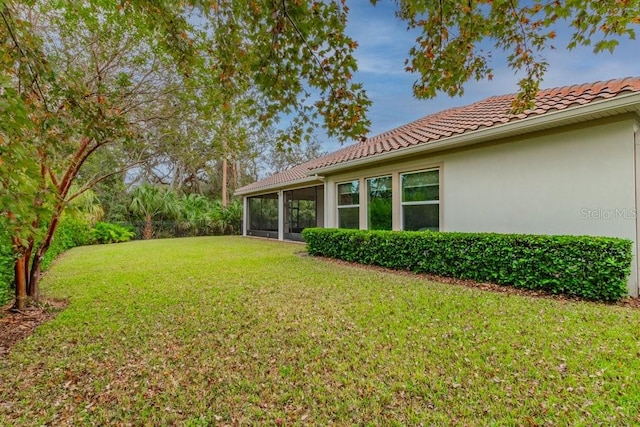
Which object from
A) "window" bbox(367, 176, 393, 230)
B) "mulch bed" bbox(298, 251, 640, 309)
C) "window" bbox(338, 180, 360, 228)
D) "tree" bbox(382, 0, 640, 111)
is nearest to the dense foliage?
"tree" bbox(382, 0, 640, 111)

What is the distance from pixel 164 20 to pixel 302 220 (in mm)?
14639

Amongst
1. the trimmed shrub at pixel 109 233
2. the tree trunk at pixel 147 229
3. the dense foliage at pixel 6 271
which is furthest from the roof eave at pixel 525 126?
the tree trunk at pixel 147 229

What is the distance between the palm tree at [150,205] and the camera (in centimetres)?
1947

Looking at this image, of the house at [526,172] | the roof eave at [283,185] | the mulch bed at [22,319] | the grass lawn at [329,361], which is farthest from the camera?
the roof eave at [283,185]

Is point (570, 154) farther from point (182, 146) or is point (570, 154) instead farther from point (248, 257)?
point (248, 257)

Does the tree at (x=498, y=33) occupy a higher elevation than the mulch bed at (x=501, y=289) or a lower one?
higher

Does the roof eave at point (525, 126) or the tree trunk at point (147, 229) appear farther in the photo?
the tree trunk at point (147, 229)

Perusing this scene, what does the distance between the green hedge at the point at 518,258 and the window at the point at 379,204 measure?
1.14 m

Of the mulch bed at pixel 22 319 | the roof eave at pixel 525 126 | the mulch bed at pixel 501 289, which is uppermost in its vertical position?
the roof eave at pixel 525 126

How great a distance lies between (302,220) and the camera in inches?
721

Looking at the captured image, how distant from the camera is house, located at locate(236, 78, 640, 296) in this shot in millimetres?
5391

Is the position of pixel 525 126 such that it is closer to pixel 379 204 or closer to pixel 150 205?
pixel 379 204

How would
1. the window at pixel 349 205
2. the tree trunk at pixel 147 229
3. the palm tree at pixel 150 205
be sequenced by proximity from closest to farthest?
the window at pixel 349 205, the palm tree at pixel 150 205, the tree trunk at pixel 147 229

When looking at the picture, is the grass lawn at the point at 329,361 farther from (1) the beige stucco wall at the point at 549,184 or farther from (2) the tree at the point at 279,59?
(1) the beige stucco wall at the point at 549,184
